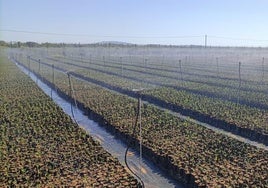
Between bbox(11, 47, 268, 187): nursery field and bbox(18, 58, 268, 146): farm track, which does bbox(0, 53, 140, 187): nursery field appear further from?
bbox(18, 58, 268, 146): farm track

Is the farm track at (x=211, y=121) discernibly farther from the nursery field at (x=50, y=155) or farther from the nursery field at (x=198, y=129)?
the nursery field at (x=50, y=155)

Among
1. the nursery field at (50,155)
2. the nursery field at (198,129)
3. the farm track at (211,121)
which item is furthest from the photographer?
the farm track at (211,121)

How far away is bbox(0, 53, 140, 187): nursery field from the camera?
7469 millimetres

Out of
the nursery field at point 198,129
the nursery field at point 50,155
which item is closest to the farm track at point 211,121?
the nursery field at point 198,129

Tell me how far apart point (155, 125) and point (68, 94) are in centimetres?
929

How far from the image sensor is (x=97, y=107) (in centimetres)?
1561

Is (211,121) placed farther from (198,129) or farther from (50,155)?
(50,155)

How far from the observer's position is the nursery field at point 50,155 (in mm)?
7469

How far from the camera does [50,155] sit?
912 centimetres

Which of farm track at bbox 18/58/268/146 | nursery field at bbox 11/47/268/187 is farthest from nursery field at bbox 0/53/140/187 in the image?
farm track at bbox 18/58/268/146

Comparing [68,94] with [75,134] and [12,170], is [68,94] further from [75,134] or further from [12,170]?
[12,170]

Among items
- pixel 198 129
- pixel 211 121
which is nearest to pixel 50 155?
pixel 198 129

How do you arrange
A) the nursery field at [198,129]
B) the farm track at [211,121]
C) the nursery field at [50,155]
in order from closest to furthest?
1. the nursery field at [50,155]
2. the nursery field at [198,129]
3. the farm track at [211,121]

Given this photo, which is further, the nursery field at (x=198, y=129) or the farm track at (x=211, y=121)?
the farm track at (x=211, y=121)
